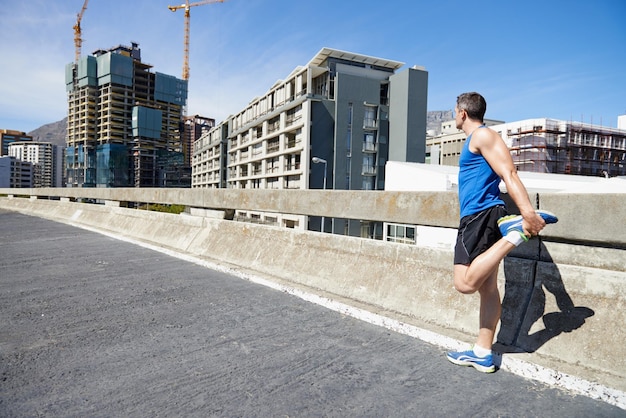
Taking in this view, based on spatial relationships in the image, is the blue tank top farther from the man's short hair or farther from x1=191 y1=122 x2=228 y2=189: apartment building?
x1=191 y1=122 x2=228 y2=189: apartment building

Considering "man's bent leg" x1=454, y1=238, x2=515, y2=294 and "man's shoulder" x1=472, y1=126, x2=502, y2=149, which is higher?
"man's shoulder" x1=472, y1=126, x2=502, y2=149

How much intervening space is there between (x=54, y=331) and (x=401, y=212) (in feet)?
10.9

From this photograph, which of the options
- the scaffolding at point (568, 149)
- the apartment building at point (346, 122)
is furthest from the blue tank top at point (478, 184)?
the scaffolding at point (568, 149)

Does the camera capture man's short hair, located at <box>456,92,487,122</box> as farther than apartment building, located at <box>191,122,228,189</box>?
No

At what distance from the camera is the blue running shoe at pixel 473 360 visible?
8.11 ft

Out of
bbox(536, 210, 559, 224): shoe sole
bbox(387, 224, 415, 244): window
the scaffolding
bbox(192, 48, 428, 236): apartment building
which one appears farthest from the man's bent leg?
the scaffolding

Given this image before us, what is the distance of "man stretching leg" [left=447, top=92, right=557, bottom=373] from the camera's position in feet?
7.76

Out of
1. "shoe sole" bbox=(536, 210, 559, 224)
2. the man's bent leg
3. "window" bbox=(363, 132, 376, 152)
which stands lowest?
the man's bent leg

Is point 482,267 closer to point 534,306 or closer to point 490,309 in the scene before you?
point 490,309

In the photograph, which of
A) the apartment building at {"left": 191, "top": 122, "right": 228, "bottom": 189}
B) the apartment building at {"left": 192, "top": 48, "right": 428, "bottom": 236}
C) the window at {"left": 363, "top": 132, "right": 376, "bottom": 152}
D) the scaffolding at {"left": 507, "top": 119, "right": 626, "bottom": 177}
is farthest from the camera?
the apartment building at {"left": 191, "top": 122, "right": 228, "bottom": 189}

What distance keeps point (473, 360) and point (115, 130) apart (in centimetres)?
18156

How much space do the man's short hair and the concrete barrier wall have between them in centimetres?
90

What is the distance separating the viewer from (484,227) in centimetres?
251

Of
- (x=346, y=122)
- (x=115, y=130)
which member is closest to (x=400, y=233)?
(x=346, y=122)
